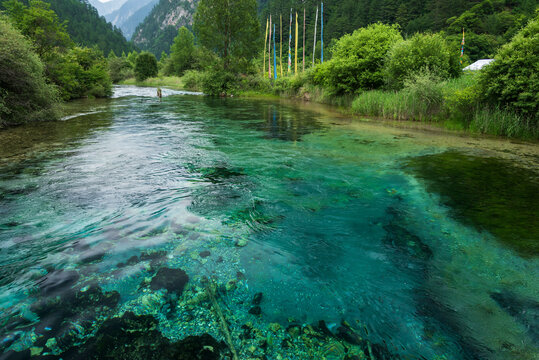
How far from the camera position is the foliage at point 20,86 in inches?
544

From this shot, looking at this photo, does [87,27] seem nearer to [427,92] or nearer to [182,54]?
[182,54]

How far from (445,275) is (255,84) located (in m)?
47.7

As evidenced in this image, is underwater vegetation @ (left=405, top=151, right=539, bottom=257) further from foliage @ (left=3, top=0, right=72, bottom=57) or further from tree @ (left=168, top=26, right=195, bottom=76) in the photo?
tree @ (left=168, top=26, right=195, bottom=76)

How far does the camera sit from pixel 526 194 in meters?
6.98

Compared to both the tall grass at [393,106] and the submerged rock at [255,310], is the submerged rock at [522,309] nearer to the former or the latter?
the submerged rock at [255,310]

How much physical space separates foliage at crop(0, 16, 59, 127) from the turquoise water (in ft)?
25.5

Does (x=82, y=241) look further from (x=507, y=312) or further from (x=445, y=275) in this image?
(x=507, y=312)

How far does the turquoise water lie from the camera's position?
297 cm

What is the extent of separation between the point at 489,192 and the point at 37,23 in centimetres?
3499

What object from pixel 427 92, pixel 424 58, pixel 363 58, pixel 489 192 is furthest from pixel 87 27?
pixel 489 192

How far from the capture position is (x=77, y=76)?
3266 centimetres

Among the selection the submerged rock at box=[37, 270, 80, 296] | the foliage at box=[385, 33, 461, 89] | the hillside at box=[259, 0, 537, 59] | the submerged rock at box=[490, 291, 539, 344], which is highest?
the hillside at box=[259, 0, 537, 59]

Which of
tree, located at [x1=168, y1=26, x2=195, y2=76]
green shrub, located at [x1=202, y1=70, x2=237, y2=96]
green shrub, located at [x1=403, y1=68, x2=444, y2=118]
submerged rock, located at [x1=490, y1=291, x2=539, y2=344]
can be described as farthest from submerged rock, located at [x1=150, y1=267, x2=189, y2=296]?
tree, located at [x1=168, y1=26, x2=195, y2=76]

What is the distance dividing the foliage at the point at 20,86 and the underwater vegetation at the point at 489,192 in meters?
18.1
